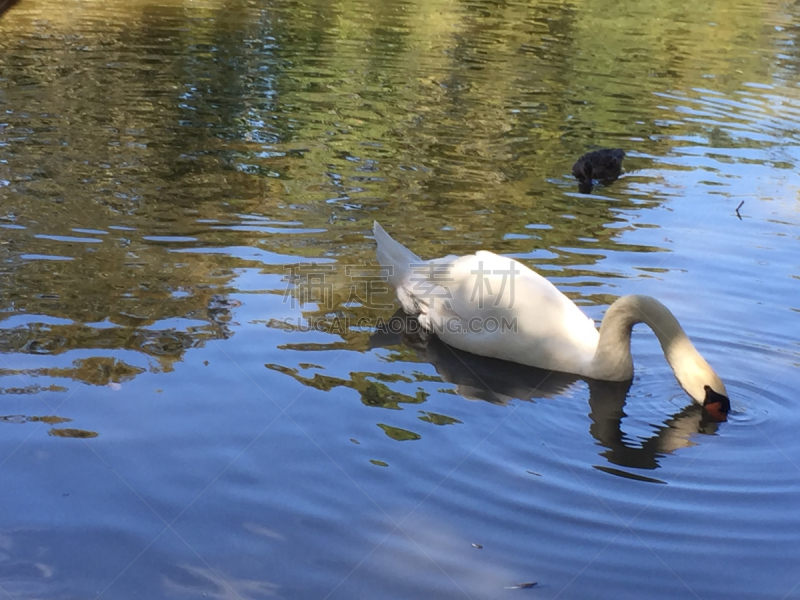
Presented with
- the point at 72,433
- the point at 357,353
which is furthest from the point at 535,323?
the point at 72,433

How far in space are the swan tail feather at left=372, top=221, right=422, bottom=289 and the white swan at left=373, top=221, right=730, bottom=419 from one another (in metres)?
0.11

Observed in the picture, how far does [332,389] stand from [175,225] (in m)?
3.09

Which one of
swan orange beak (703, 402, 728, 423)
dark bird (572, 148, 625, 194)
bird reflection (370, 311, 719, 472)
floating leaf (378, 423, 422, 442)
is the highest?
dark bird (572, 148, 625, 194)

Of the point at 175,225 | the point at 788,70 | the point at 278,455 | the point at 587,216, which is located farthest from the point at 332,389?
the point at 788,70

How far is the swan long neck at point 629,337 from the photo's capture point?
557cm

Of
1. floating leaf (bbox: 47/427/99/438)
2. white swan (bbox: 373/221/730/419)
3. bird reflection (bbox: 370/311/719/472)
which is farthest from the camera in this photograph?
white swan (bbox: 373/221/730/419)

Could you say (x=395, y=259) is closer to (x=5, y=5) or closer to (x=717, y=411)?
(x=717, y=411)

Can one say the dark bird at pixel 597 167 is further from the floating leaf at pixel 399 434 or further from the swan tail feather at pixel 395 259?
the floating leaf at pixel 399 434

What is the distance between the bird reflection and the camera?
5.27 meters

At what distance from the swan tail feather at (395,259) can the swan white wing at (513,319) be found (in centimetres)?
49

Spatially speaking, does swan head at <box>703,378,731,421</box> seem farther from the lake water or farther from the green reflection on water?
the green reflection on water

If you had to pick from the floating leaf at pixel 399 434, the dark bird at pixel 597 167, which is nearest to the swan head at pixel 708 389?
the floating leaf at pixel 399 434

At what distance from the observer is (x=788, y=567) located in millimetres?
4266

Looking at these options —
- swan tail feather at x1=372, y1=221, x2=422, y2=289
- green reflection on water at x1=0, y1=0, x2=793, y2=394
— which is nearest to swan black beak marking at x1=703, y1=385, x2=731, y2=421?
green reflection on water at x1=0, y1=0, x2=793, y2=394
